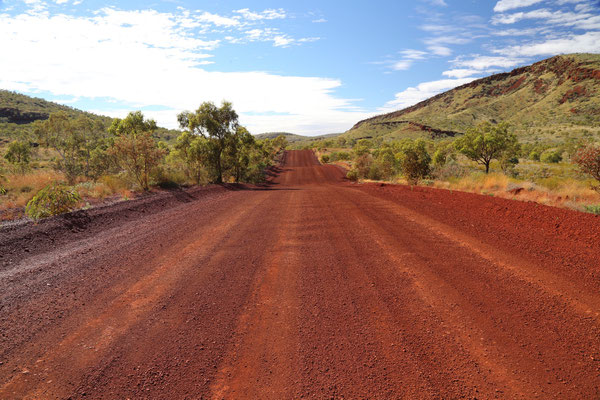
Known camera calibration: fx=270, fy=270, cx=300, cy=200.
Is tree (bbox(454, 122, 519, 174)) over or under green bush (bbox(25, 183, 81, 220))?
over

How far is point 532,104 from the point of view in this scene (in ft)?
281

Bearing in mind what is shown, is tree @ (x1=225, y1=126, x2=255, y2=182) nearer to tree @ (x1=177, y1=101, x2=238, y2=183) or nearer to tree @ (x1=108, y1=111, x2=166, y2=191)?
tree @ (x1=177, y1=101, x2=238, y2=183)

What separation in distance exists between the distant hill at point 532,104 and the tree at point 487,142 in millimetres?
34960

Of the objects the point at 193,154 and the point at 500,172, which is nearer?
the point at 193,154

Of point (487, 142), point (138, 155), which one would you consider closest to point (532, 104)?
point (487, 142)

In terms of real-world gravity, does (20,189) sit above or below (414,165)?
below

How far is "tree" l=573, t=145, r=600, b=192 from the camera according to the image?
11.1m

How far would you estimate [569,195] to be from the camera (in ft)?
32.6

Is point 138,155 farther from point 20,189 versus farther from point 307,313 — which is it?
point 307,313

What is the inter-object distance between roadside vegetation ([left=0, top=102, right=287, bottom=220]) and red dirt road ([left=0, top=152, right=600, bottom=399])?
6376 mm

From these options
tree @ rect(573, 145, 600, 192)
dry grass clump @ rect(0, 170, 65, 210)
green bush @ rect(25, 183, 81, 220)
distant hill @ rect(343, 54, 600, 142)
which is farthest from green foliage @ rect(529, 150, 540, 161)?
dry grass clump @ rect(0, 170, 65, 210)

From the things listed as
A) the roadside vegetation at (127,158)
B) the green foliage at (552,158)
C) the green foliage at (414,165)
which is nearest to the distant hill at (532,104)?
the green foliage at (552,158)

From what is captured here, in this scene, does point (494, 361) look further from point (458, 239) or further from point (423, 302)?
point (458, 239)

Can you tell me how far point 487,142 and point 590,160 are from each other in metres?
14.8
